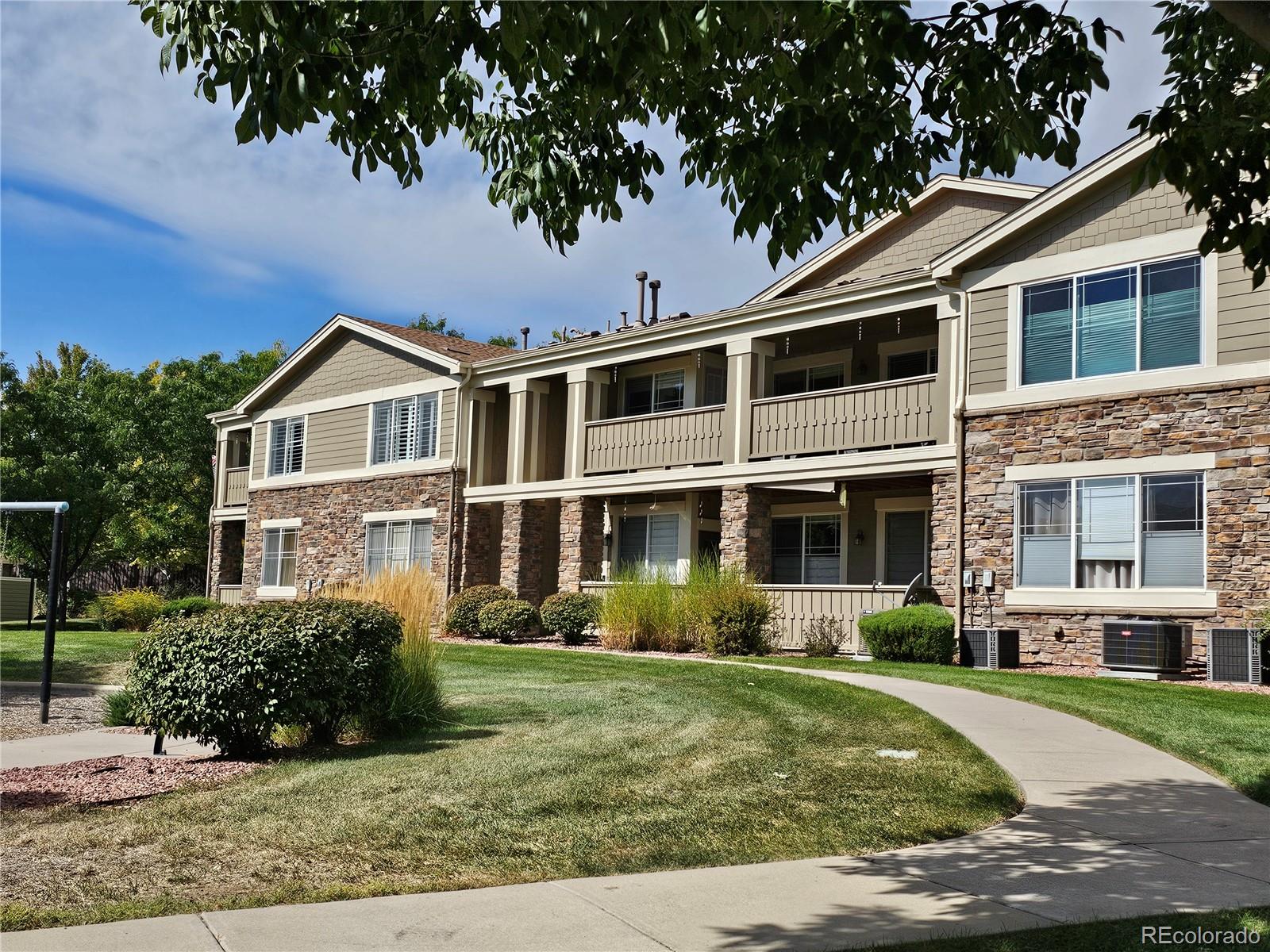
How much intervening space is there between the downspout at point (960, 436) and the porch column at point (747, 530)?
172 inches

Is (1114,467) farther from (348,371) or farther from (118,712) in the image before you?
(348,371)

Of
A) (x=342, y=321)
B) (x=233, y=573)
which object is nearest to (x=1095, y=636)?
(x=342, y=321)

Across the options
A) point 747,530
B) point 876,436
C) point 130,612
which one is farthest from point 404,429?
point 876,436

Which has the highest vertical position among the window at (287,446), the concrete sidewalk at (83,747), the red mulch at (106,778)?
the window at (287,446)

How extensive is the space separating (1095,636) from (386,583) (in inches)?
423

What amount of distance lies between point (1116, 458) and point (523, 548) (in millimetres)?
13778

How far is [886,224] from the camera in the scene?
78.0 ft

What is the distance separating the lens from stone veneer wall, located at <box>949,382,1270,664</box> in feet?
52.1

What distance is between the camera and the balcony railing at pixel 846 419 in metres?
20.0

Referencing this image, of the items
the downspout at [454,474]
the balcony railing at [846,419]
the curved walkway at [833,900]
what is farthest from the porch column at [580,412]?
the curved walkway at [833,900]

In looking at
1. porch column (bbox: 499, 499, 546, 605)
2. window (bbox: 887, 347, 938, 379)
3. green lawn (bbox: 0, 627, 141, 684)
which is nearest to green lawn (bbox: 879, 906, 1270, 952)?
Answer: green lawn (bbox: 0, 627, 141, 684)

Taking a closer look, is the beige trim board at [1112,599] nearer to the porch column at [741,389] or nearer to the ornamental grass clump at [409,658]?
the porch column at [741,389]

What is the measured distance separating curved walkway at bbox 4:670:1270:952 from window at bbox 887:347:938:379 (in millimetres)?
16071

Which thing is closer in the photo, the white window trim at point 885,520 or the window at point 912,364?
the white window trim at point 885,520
